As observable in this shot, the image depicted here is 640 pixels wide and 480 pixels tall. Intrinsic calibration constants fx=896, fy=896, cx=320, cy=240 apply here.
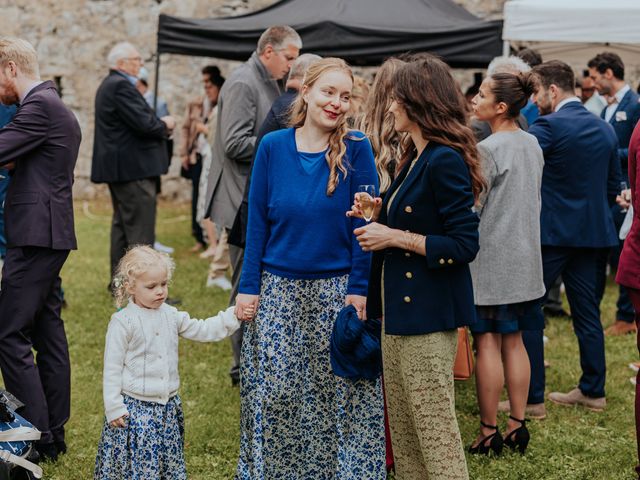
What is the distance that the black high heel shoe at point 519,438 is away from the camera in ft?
15.4

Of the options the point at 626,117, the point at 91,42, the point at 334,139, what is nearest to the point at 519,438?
the point at 334,139

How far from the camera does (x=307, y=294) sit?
377cm

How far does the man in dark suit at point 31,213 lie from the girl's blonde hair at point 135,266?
0.60 metres

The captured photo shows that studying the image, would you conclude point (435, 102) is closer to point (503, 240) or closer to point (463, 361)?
point (503, 240)

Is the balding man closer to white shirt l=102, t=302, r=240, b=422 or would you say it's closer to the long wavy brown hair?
white shirt l=102, t=302, r=240, b=422

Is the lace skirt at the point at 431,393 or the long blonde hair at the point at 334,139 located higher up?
the long blonde hair at the point at 334,139

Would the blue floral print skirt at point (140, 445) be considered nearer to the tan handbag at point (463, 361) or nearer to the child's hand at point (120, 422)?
the child's hand at point (120, 422)

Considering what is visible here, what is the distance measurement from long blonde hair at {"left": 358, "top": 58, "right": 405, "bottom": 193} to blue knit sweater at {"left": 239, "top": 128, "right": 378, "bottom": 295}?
50 cm

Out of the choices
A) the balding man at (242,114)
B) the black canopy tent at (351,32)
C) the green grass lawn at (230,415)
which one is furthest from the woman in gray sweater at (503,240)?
the black canopy tent at (351,32)

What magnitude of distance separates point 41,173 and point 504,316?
2.38 m

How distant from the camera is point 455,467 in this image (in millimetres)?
3412

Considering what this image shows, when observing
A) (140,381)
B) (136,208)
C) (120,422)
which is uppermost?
(140,381)

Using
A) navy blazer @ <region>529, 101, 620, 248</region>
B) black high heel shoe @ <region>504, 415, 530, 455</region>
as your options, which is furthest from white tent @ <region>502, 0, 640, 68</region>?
black high heel shoe @ <region>504, 415, 530, 455</region>

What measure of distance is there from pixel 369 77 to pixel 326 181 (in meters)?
10.4
